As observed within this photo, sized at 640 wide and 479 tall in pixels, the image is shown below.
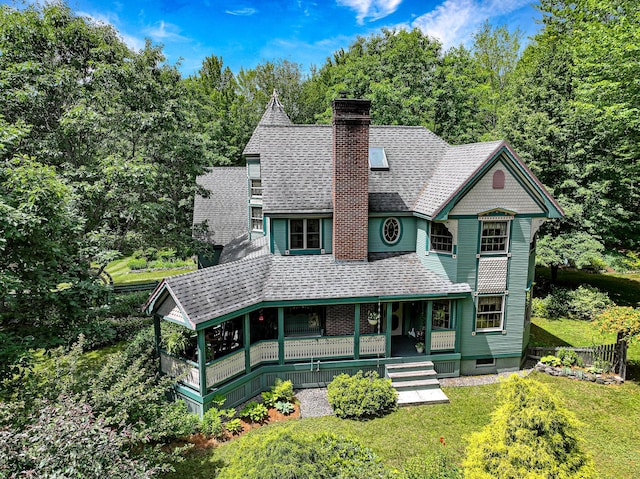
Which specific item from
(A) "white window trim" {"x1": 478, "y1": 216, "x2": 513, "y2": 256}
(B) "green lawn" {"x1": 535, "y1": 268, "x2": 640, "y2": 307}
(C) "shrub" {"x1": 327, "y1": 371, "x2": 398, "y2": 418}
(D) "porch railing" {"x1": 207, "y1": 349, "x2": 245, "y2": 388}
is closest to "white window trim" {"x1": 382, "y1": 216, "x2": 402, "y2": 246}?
(A) "white window trim" {"x1": 478, "y1": 216, "x2": 513, "y2": 256}

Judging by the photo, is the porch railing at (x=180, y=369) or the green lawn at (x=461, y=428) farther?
the porch railing at (x=180, y=369)

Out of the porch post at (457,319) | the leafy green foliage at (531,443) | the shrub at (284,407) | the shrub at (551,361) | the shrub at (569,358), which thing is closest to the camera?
the leafy green foliage at (531,443)

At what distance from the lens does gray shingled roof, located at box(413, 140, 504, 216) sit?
14375mm

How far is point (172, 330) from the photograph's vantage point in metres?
13.5

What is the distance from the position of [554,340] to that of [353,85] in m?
25.6

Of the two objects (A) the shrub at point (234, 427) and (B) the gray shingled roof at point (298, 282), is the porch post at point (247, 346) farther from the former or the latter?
(A) the shrub at point (234, 427)

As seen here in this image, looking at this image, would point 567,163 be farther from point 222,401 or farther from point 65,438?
point 65,438

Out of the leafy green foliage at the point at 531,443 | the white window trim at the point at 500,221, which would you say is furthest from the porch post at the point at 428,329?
the leafy green foliage at the point at 531,443

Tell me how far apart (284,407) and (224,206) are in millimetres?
17181

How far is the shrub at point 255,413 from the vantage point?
12.3m

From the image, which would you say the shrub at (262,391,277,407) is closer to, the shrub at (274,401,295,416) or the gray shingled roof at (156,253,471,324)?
the shrub at (274,401,295,416)

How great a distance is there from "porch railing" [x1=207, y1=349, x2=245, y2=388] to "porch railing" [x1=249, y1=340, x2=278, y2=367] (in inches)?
23.5

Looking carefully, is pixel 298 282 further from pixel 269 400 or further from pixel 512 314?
pixel 512 314

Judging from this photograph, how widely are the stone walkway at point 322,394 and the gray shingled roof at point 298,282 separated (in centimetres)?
341
